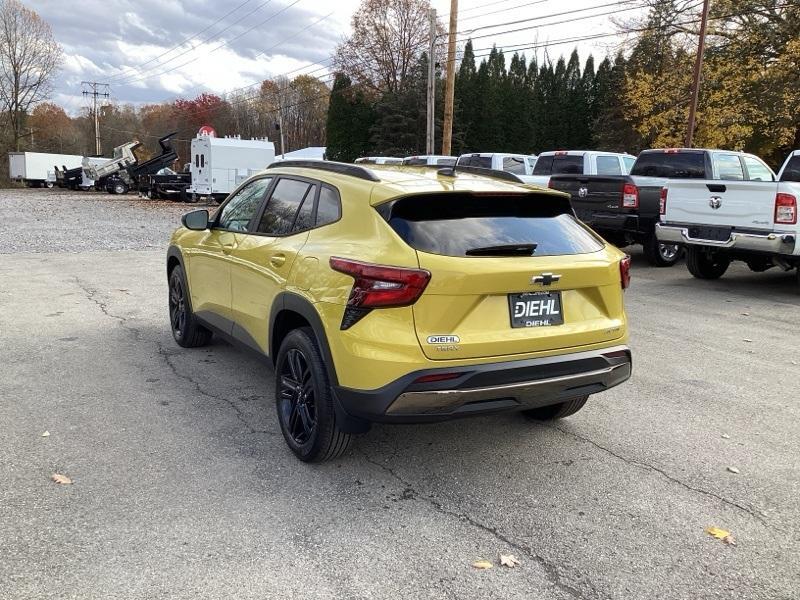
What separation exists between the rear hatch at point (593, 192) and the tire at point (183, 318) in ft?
24.7

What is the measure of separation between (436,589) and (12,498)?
2244mm

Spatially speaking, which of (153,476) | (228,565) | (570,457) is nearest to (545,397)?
(570,457)

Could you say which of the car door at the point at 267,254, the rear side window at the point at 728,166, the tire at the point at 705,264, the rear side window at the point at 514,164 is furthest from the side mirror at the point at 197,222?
the rear side window at the point at 514,164

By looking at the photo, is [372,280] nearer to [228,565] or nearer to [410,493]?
[410,493]

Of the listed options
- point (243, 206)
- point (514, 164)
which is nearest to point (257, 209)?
point (243, 206)

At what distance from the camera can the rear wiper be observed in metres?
3.32

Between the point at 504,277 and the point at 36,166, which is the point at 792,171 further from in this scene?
the point at 36,166

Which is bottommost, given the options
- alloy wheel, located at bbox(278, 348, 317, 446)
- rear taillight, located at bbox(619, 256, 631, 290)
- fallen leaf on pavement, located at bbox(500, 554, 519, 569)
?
fallen leaf on pavement, located at bbox(500, 554, 519, 569)

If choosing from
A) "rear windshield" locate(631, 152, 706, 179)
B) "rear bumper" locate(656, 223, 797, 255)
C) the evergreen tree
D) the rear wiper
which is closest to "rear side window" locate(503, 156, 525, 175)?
"rear windshield" locate(631, 152, 706, 179)

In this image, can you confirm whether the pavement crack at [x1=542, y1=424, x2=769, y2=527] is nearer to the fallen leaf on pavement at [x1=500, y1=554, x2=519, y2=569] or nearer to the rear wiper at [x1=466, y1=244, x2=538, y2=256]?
the fallen leaf on pavement at [x1=500, y1=554, x2=519, y2=569]

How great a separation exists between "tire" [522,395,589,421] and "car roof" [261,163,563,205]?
143 centimetres

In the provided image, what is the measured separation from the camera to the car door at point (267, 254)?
4.01 m

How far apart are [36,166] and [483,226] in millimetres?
59544

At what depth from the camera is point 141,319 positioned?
24.4ft
